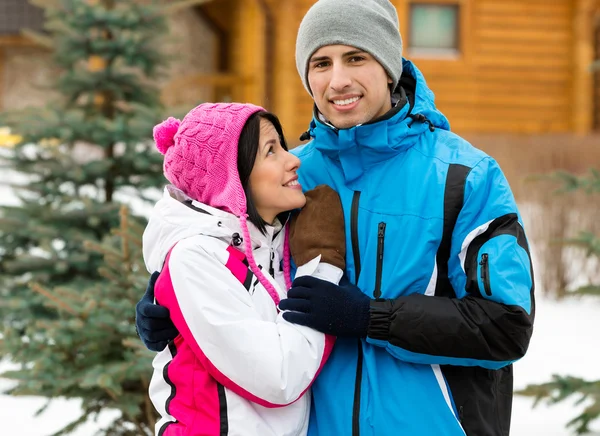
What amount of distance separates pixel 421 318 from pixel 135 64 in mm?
3731

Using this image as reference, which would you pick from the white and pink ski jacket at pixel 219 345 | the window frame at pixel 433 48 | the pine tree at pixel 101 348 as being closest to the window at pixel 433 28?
the window frame at pixel 433 48

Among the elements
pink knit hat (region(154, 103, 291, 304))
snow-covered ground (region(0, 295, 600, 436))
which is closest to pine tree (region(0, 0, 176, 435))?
snow-covered ground (region(0, 295, 600, 436))

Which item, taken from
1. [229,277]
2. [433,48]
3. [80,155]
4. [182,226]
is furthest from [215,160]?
[433,48]

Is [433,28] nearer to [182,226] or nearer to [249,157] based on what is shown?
[249,157]

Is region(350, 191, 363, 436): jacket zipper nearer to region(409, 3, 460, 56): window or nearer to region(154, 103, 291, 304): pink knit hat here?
region(154, 103, 291, 304): pink knit hat

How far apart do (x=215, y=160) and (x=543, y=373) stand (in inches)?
186

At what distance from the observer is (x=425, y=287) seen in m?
1.96

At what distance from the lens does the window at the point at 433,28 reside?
1309 centimetres

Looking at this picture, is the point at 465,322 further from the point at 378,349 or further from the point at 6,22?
the point at 6,22

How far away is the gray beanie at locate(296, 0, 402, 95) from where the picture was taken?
6.78 ft

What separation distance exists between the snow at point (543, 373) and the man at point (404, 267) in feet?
7.27

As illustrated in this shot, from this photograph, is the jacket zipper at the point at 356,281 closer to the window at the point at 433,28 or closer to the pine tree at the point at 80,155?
the pine tree at the point at 80,155

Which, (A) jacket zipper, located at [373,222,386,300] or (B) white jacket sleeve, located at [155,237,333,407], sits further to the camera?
(A) jacket zipper, located at [373,222,386,300]

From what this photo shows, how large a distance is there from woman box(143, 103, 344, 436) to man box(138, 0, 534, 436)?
9cm
